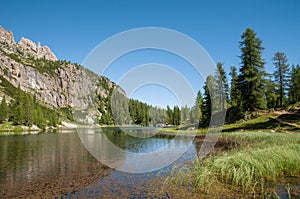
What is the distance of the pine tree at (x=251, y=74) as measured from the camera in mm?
42750

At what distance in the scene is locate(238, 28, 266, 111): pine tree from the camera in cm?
4275

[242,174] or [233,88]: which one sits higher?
[233,88]

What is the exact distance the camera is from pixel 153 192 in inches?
388

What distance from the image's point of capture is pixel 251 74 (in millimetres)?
43625

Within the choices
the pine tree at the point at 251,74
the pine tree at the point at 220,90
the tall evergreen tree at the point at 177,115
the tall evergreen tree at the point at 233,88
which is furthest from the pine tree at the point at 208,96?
the tall evergreen tree at the point at 177,115

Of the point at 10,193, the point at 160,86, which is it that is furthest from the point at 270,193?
the point at 160,86

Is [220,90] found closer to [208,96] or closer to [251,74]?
[208,96]

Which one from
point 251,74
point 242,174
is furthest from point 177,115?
point 242,174

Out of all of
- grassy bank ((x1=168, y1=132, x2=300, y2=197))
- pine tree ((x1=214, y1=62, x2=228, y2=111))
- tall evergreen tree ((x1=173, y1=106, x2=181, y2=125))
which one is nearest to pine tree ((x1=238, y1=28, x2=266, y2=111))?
pine tree ((x1=214, y1=62, x2=228, y2=111))

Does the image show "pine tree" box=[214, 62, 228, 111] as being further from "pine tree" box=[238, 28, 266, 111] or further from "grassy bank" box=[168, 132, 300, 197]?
"grassy bank" box=[168, 132, 300, 197]

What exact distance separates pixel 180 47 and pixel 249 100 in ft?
83.7

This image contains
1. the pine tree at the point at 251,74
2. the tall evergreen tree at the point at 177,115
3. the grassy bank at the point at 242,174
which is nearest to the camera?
the grassy bank at the point at 242,174

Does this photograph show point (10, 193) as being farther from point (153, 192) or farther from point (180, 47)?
point (180, 47)

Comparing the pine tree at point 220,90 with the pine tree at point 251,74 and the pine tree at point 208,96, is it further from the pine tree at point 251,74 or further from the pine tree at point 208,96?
the pine tree at point 251,74
